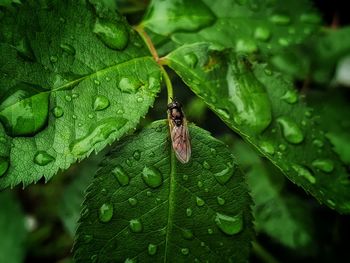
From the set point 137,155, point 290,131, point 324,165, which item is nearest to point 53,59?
point 137,155

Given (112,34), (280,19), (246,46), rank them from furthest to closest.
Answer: (280,19) < (246,46) < (112,34)

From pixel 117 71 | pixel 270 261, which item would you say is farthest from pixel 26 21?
pixel 270 261

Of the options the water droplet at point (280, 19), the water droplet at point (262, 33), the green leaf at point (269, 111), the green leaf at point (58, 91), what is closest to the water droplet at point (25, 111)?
the green leaf at point (58, 91)

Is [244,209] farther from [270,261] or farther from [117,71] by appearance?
[270,261]

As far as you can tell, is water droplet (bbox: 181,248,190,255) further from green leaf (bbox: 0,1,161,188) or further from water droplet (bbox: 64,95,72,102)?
water droplet (bbox: 64,95,72,102)

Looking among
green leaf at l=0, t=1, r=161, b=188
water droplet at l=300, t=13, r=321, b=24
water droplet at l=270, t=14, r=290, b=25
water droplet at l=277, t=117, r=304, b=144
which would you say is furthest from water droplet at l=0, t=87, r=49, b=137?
water droplet at l=300, t=13, r=321, b=24

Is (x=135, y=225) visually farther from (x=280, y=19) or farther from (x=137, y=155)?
(x=280, y=19)
